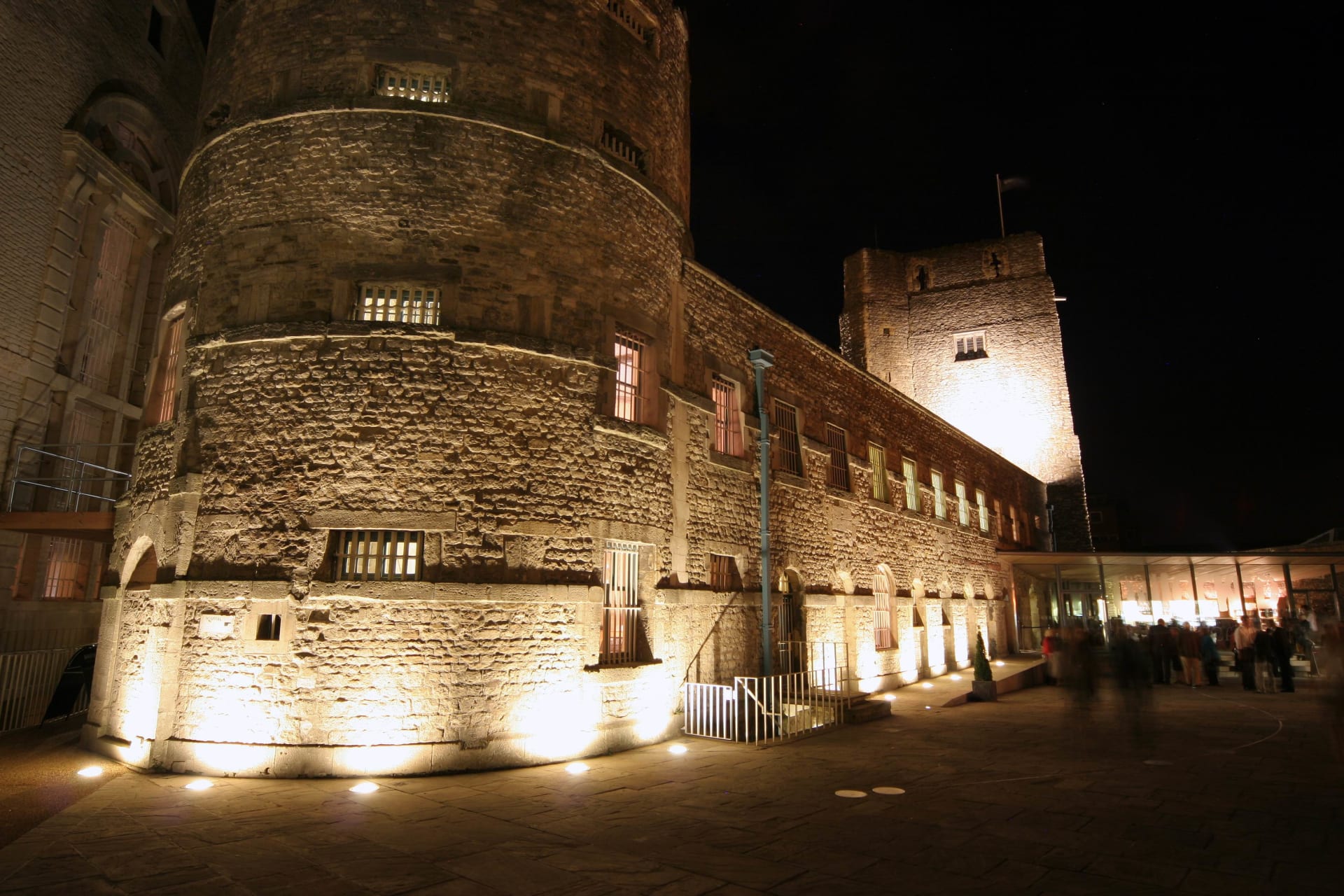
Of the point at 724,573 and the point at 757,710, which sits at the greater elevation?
the point at 724,573

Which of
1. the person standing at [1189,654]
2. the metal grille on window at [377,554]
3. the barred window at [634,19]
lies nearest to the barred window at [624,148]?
the barred window at [634,19]

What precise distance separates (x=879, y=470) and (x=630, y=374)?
9.49 m

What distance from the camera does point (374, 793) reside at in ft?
24.1

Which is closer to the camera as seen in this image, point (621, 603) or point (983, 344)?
point (621, 603)

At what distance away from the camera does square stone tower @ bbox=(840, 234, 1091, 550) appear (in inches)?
1222

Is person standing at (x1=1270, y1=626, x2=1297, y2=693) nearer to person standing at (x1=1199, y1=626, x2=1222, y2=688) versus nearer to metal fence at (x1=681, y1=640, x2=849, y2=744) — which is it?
person standing at (x1=1199, y1=626, x2=1222, y2=688)

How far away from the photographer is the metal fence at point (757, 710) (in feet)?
34.8

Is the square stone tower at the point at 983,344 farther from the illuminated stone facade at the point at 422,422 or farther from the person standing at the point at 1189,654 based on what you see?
the illuminated stone facade at the point at 422,422

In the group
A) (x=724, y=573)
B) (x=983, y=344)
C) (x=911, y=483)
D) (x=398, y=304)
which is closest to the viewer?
(x=398, y=304)

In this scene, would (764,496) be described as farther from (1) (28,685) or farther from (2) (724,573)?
(1) (28,685)

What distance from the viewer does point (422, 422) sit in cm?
898

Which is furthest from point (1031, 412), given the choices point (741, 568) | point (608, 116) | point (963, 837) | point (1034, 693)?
point (963, 837)

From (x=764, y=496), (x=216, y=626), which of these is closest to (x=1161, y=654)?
(x=764, y=496)

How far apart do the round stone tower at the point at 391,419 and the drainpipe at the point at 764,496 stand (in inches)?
96.2
